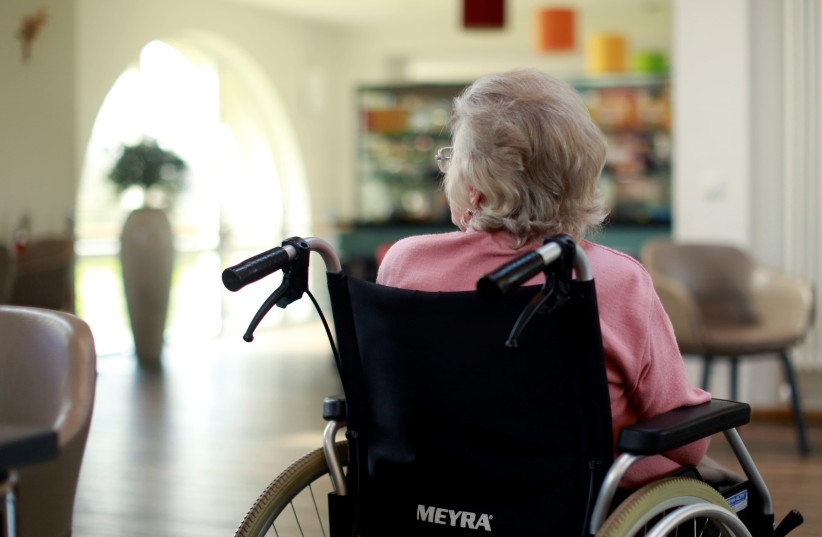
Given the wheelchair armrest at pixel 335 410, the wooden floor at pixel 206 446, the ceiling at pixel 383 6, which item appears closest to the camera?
the wheelchair armrest at pixel 335 410

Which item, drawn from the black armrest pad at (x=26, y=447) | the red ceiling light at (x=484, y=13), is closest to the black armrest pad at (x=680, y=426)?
the black armrest pad at (x=26, y=447)

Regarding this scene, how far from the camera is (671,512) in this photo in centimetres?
122

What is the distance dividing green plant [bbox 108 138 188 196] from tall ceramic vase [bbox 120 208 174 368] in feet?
0.58

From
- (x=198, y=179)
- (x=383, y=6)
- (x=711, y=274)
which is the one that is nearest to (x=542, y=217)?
(x=711, y=274)

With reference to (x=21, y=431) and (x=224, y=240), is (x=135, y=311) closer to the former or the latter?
(x=224, y=240)

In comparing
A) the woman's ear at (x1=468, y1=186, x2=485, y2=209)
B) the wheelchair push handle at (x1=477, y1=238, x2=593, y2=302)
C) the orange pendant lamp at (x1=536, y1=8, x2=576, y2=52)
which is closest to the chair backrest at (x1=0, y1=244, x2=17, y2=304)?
the woman's ear at (x1=468, y1=186, x2=485, y2=209)

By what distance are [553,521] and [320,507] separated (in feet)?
5.32

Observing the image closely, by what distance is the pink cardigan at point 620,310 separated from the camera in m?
1.22

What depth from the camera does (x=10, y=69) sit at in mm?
5488

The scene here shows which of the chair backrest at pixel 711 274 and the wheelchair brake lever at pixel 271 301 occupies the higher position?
the wheelchair brake lever at pixel 271 301

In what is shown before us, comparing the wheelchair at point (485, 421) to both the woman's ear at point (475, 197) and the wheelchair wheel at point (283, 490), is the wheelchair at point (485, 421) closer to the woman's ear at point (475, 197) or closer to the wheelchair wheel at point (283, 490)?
the wheelchair wheel at point (283, 490)

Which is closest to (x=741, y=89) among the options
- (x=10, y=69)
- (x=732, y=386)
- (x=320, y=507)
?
(x=732, y=386)

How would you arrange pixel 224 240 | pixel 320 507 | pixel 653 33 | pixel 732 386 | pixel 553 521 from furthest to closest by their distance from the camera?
1. pixel 653 33
2. pixel 224 240
3. pixel 732 386
4. pixel 320 507
5. pixel 553 521

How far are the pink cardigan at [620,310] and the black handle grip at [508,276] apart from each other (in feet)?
0.77
